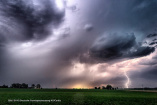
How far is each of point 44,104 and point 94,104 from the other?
10354mm

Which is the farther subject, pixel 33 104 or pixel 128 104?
pixel 128 104

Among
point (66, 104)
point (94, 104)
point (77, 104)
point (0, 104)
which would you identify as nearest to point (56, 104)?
point (66, 104)

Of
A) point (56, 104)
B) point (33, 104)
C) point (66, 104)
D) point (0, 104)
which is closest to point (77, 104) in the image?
point (66, 104)

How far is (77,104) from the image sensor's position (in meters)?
27.7

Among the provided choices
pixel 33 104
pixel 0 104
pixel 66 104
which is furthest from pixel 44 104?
pixel 0 104

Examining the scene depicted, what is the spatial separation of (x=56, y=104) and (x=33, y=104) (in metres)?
4.52

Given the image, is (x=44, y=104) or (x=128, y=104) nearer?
(x=44, y=104)

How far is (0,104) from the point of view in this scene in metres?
26.4

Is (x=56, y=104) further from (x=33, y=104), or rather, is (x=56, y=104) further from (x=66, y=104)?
(x=33, y=104)

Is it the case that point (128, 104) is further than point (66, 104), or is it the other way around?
point (128, 104)

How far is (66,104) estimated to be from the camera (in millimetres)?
27562

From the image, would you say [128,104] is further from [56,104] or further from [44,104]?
[44,104]

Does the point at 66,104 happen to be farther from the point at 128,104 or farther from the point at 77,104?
the point at 128,104

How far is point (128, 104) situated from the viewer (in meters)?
29.8
